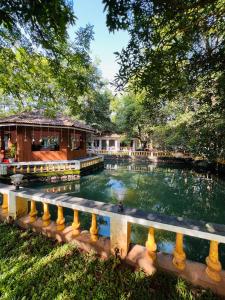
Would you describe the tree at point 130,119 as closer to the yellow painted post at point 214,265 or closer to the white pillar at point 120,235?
the white pillar at point 120,235

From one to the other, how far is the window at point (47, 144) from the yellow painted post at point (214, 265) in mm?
13751

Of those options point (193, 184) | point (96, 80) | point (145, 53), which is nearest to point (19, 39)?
point (145, 53)

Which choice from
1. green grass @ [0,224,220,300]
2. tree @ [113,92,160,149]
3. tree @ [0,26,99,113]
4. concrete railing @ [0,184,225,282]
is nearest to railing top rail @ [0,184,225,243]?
concrete railing @ [0,184,225,282]

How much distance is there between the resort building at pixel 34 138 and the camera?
43.8 feet

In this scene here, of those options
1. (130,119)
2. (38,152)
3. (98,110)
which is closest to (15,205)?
(38,152)

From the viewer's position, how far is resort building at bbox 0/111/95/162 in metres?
13.3

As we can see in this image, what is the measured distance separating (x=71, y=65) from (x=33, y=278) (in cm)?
513

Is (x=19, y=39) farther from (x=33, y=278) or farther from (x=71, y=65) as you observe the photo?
(x=33, y=278)

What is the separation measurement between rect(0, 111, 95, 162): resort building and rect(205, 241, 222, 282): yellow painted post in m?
12.9

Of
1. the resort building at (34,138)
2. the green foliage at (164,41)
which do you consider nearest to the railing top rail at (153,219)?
the green foliage at (164,41)

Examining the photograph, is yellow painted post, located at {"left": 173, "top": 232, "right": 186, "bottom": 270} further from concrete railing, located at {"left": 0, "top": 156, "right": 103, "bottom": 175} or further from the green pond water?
concrete railing, located at {"left": 0, "top": 156, "right": 103, "bottom": 175}

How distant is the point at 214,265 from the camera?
2248 mm

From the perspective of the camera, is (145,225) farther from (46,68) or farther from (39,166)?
(39,166)

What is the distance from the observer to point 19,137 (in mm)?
13375
